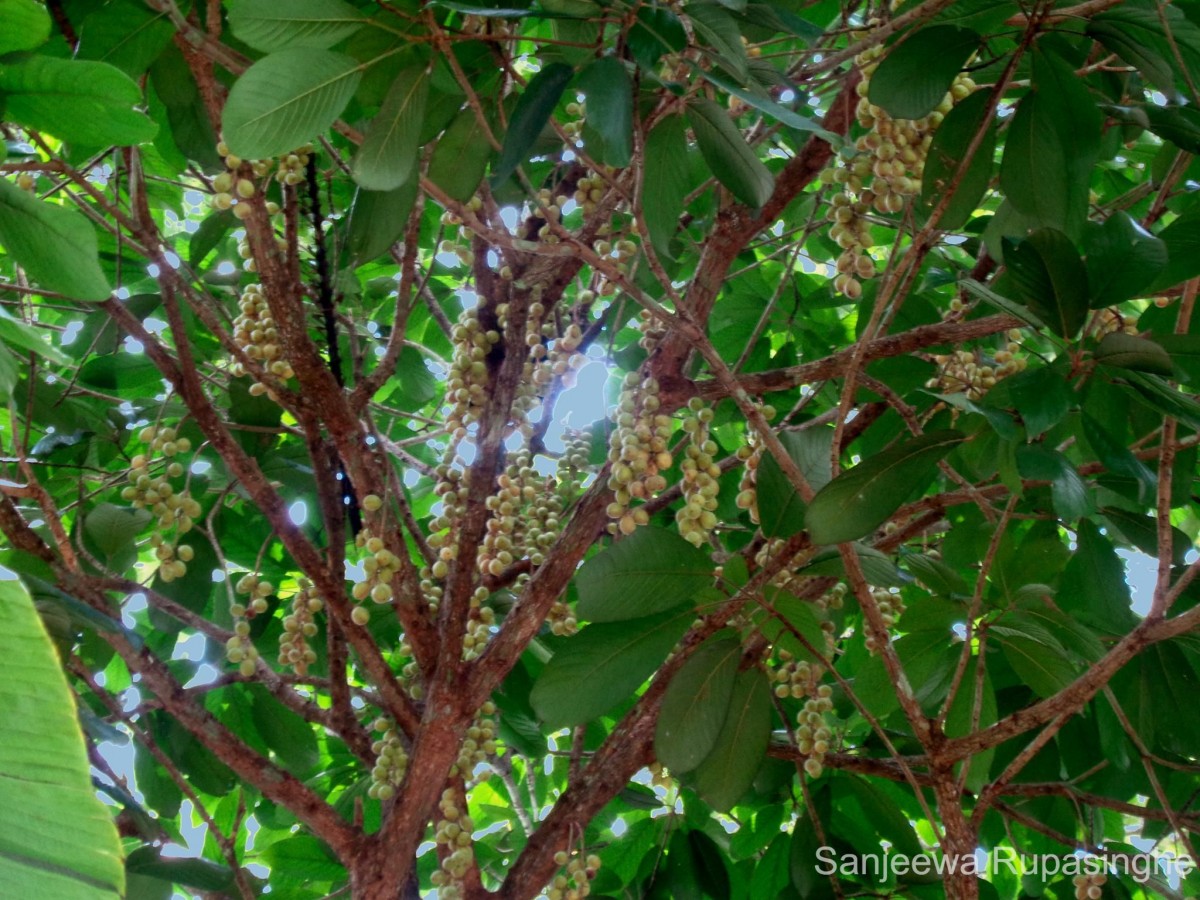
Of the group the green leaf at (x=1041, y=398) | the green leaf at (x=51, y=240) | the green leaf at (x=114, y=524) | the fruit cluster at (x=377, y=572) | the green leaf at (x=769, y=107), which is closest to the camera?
the green leaf at (x=51, y=240)

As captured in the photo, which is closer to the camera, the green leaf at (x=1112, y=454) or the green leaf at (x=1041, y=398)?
the green leaf at (x=1041, y=398)

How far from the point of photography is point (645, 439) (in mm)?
1446

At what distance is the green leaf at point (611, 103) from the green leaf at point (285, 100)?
247 mm

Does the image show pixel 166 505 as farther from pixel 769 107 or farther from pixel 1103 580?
pixel 1103 580

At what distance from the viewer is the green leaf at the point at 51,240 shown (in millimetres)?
734

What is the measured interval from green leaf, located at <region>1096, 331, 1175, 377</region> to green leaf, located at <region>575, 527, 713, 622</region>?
54 cm

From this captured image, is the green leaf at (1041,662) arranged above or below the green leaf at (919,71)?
below

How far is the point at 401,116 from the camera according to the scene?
1220 millimetres

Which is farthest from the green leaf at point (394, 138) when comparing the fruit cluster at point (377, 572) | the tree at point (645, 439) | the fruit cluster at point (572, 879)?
the fruit cluster at point (572, 879)

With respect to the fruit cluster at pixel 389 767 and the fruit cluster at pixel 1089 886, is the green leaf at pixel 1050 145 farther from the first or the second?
the fruit cluster at pixel 389 767

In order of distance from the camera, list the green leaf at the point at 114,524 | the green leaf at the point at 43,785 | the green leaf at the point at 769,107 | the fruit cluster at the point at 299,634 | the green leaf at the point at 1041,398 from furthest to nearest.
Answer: the fruit cluster at the point at 299,634, the green leaf at the point at 114,524, the green leaf at the point at 1041,398, the green leaf at the point at 769,107, the green leaf at the point at 43,785

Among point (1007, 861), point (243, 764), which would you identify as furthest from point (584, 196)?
point (1007, 861)

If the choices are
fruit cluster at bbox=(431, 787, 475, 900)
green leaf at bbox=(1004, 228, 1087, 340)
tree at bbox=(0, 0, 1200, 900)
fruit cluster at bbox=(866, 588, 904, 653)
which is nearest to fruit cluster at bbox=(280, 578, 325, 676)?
tree at bbox=(0, 0, 1200, 900)

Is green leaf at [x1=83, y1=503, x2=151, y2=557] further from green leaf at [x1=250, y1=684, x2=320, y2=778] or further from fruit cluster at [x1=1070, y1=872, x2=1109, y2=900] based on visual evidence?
fruit cluster at [x1=1070, y1=872, x2=1109, y2=900]
